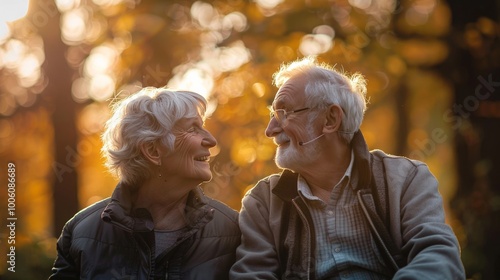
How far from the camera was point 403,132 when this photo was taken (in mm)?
8695

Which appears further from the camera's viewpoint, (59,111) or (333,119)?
(59,111)

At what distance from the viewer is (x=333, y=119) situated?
3.93 m

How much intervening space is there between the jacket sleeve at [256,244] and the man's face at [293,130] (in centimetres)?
26

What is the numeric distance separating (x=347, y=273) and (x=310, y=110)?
0.98 metres

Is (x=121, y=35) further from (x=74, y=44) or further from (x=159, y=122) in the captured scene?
(x=159, y=122)

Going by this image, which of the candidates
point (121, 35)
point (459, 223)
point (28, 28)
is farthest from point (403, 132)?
point (28, 28)

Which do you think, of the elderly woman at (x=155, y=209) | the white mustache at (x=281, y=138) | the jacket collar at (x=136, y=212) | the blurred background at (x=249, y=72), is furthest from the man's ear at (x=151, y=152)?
the blurred background at (x=249, y=72)

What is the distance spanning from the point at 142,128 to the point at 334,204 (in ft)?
4.03

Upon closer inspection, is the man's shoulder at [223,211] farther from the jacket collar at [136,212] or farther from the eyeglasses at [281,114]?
the eyeglasses at [281,114]

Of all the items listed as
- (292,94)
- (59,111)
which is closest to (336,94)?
(292,94)

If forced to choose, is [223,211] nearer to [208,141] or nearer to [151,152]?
[208,141]

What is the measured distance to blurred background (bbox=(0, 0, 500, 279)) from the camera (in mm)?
7055

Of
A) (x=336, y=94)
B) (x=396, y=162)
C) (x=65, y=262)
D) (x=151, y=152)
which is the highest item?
(x=336, y=94)

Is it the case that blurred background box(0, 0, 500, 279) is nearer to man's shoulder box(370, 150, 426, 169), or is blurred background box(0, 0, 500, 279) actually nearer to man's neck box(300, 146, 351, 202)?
man's shoulder box(370, 150, 426, 169)
